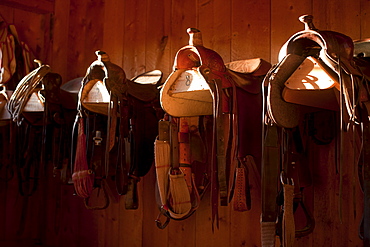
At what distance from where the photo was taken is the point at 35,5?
3.60 metres

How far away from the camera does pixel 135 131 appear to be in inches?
99.1

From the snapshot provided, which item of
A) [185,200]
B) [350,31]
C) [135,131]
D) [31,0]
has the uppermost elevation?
[31,0]

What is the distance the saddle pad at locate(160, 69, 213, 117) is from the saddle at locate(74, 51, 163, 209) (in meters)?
0.34

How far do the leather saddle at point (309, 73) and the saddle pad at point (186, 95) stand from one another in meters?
0.33

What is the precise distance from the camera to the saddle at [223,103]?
6.31ft

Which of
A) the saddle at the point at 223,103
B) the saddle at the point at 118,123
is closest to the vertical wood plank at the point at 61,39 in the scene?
the saddle at the point at 118,123

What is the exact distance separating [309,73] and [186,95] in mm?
618

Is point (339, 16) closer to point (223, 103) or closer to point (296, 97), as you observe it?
point (296, 97)

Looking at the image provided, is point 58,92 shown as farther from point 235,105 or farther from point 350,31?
point 350,31

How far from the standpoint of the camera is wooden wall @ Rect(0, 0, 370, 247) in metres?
2.12

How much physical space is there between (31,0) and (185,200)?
7.46ft

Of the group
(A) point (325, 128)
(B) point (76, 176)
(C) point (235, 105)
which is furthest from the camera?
(B) point (76, 176)

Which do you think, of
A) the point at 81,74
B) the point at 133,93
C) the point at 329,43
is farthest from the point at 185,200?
the point at 81,74

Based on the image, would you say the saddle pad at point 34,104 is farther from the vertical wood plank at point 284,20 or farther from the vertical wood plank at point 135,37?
the vertical wood plank at point 284,20
